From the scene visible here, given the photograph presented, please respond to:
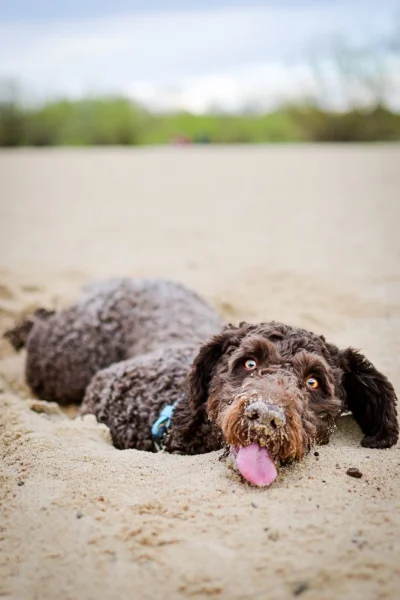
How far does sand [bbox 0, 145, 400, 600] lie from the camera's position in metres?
2.33

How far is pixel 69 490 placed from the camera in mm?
2893

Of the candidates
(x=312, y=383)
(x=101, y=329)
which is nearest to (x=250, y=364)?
(x=312, y=383)

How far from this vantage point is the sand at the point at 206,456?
233 cm

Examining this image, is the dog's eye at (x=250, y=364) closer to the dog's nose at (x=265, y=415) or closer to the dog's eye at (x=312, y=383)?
the dog's eye at (x=312, y=383)

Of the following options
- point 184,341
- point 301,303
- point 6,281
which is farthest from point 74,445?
point 6,281

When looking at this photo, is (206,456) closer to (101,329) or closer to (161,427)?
(161,427)

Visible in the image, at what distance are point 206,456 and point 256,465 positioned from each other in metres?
0.55

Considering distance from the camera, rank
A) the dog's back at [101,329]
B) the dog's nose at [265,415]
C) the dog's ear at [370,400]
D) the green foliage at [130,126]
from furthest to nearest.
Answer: the green foliage at [130,126] → the dog's back at [101,329] → the dog's ear at [370,400] → the dog's nose at [265,415]

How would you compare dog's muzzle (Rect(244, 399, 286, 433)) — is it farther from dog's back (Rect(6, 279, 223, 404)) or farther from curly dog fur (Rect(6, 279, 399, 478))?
dog's back (Rect(6, 279, 223, 404))

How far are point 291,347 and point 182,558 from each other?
4.52ft

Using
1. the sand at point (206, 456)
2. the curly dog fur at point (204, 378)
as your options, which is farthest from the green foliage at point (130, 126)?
the curly dog fur at point (204, 378)

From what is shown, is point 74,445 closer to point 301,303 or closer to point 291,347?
point 291,347

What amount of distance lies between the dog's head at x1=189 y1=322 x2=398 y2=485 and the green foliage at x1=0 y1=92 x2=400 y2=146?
82.1 feet

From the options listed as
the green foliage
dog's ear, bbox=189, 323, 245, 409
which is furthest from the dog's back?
the green foliage
